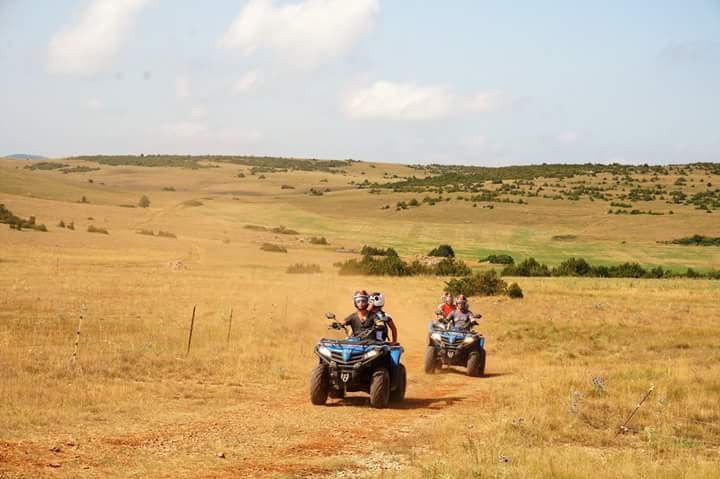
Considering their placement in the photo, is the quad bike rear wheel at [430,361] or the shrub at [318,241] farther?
the shrub at [318,241]

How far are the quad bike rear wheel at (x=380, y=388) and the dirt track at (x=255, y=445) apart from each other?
0.24 meters

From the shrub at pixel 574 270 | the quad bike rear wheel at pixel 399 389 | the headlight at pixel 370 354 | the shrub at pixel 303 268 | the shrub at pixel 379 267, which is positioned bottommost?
the shrub at pixel 303 268

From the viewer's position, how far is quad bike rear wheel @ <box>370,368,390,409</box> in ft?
50.4

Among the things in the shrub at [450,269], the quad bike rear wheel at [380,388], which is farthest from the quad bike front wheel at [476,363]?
the shrub at [450,269]

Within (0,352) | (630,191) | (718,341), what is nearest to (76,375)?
(0,352)

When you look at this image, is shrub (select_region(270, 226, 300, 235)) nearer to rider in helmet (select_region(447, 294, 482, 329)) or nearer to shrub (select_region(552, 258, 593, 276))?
shrub (select_region(552, 258, 593, 276))

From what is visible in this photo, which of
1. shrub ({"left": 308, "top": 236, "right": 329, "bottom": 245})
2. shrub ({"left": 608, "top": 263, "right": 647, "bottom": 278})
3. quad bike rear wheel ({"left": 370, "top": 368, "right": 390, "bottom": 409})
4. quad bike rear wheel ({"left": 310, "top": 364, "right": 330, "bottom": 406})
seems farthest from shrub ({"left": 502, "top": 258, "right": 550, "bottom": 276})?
quad bike rear wheel ({"left": 310, "top": 364, "right": 330, "bottom": 406})

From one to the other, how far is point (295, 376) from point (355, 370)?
4304mm

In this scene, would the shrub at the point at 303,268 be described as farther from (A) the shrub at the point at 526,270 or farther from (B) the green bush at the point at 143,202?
(B) the green bush at the point at 143,202

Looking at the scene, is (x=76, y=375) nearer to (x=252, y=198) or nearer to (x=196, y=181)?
(x=252, y=198)

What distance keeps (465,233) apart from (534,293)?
4252 centimetres

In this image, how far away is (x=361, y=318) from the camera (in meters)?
16.4

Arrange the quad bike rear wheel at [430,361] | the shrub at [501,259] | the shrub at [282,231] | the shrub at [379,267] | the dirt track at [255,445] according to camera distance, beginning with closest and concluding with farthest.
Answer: the dirt track at [255,445], the quad bike rear wheel at [430,361], the shrub at [379,267], the shrub at [501,259], the shrub at [282,231]

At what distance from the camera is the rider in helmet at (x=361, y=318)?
16297 mm
